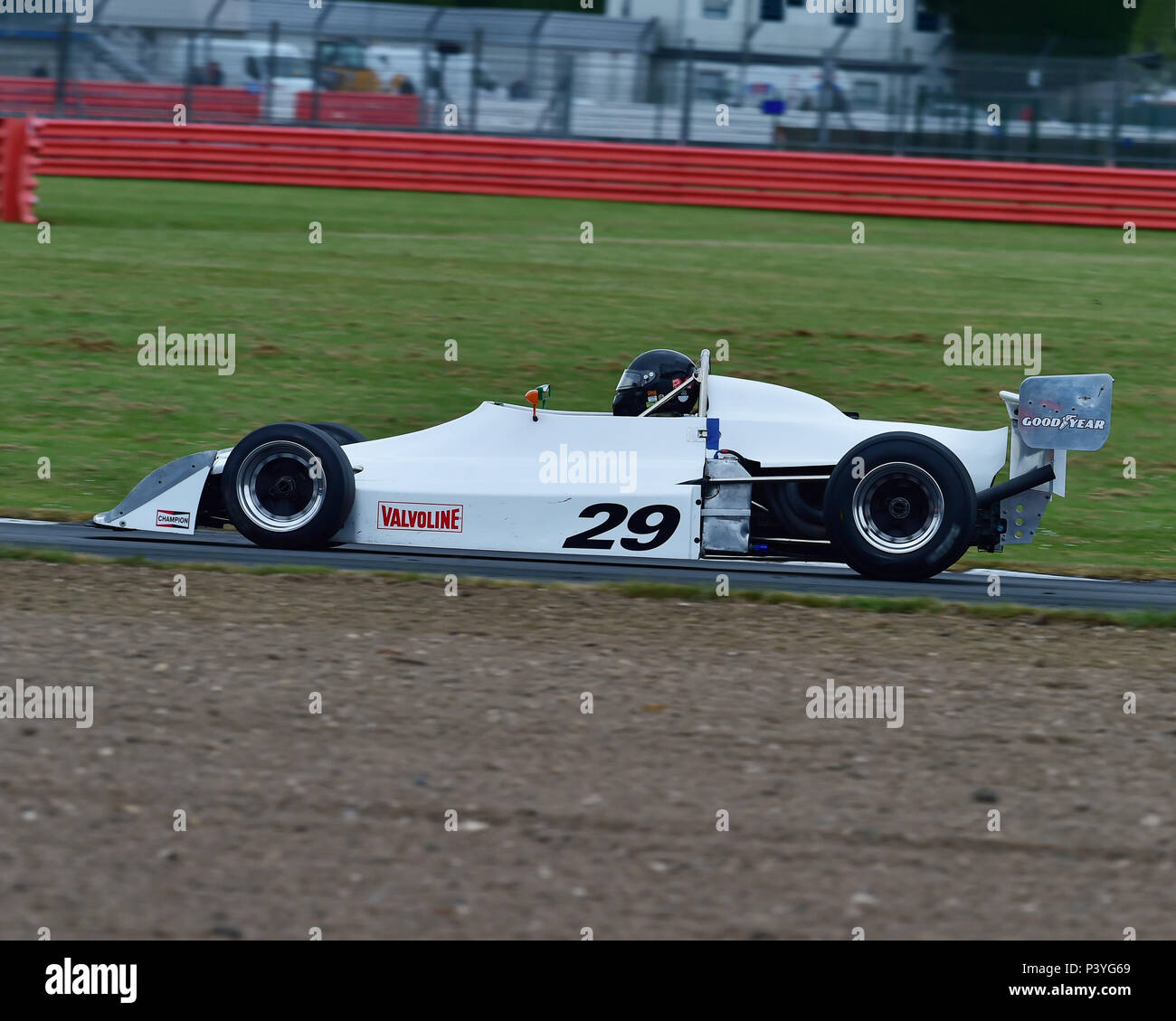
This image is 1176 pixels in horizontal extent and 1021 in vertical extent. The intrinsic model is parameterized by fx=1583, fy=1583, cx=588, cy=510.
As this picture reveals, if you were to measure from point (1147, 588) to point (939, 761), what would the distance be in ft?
12.1

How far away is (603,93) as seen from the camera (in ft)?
77.3

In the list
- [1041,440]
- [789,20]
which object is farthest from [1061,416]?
[789,20]

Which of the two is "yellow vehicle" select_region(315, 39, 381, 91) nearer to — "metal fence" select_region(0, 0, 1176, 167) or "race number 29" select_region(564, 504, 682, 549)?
"metal fence" select_region(0, 0, 1176, 167)

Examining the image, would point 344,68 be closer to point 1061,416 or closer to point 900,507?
point 900,507

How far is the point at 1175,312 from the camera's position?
15.9 metres

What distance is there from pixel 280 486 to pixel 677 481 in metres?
2.03

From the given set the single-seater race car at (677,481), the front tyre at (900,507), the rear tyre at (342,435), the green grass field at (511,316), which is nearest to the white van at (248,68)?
the green grass field at (511,316)

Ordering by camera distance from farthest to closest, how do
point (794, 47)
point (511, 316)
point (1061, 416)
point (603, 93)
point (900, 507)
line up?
point (794, 47) < point (603, 93) < point (511, 316) < point (900, 507) < point (1061, 416)

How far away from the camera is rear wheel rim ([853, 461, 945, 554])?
754 centimetres

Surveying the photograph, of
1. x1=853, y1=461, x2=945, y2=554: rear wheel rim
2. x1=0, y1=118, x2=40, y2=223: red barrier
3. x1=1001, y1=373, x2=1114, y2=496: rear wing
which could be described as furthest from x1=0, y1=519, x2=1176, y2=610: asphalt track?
x1=0, y1=118, x2=40, y2=223: red barrier

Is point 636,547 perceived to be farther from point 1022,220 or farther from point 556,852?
point 1022,220

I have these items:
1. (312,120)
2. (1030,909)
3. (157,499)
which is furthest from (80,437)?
(312,120)
